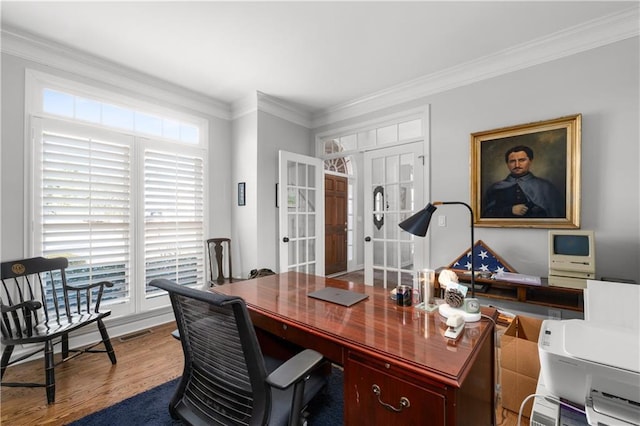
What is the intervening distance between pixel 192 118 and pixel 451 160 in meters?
3.00

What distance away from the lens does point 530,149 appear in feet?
8.14

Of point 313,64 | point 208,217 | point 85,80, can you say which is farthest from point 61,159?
point 313,64

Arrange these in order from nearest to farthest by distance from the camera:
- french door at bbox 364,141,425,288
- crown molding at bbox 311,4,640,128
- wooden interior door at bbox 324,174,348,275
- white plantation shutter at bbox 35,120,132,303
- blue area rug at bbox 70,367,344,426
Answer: blue area rug at bbox 70,367,344,426, crown molding at bbox 311,4,640,128, white plantation shutter at bbox 35,120,132,303, french door at bbox 364,141,425,288, wooden interior door at bbox 324,174,348,275

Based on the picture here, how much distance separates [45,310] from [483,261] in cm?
366

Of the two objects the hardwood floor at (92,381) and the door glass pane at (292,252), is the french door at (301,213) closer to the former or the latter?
the door glass pane at (292,252)

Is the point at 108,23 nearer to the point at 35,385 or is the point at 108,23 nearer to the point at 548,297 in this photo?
the point at 35,385

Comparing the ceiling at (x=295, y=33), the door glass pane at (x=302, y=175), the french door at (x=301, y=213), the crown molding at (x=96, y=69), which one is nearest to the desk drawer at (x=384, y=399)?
the ceiling at (x=295, y=33)

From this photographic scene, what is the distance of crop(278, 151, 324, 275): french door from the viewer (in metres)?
3.61

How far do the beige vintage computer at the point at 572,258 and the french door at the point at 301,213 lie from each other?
260 centimetres

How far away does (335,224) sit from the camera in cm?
551

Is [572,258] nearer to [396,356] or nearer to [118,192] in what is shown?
[396,356]

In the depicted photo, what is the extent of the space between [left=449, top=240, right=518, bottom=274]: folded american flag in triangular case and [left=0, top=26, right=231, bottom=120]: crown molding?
3356 millimetres

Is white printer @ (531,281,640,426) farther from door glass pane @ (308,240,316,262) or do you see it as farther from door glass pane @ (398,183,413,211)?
door glass pane @ (308,240,316,262)

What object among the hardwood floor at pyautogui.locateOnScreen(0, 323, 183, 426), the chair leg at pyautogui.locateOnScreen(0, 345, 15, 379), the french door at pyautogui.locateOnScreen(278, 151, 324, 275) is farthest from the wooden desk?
the french door at pyautogui.locateOnScreen(278, 151, 324, 275)
